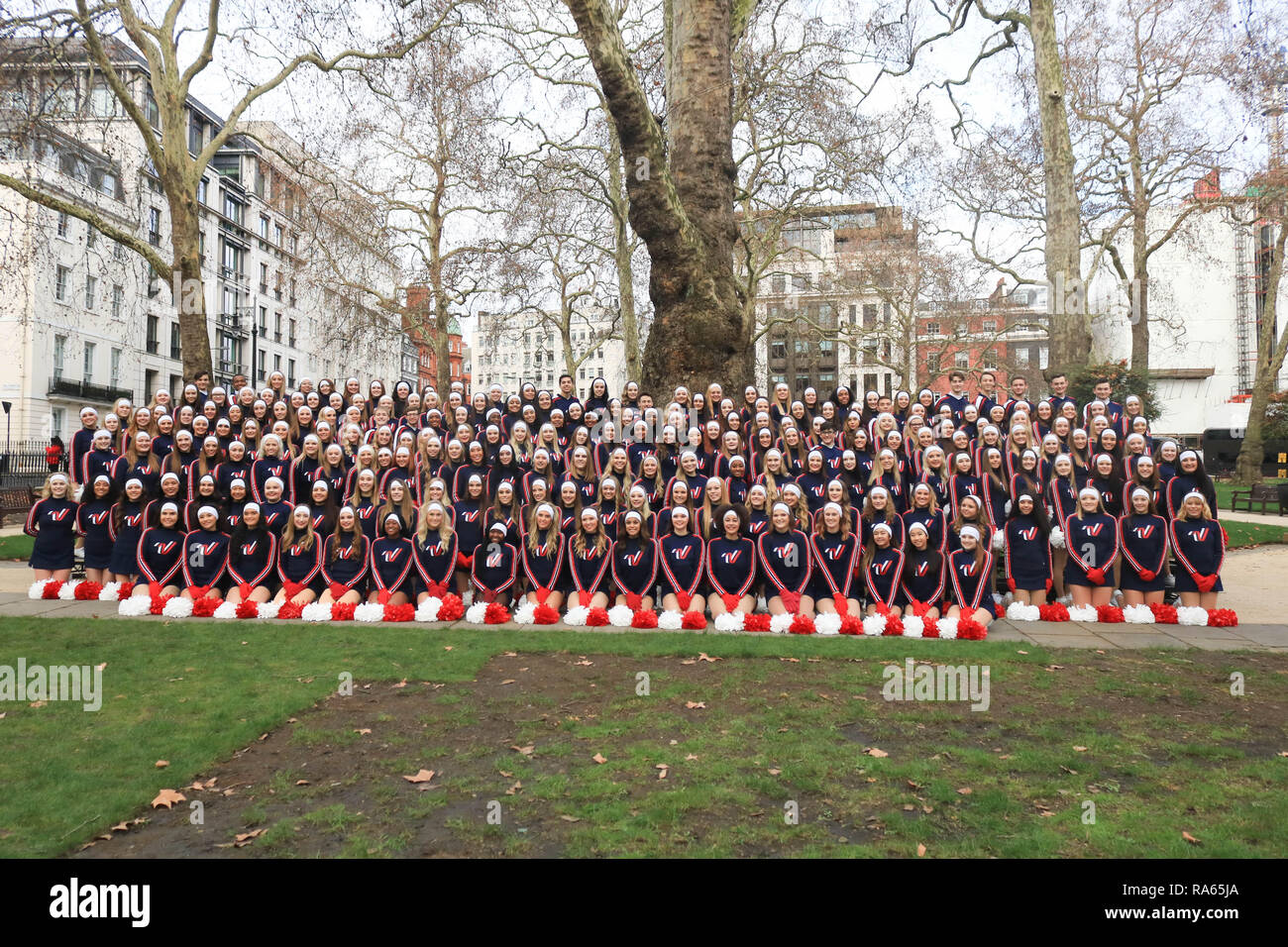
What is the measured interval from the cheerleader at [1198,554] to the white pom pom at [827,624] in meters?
3.91

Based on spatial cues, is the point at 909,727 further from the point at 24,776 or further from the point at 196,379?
the point at 196,379

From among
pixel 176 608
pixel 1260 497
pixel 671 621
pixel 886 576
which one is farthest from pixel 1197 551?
pixel 1260 497

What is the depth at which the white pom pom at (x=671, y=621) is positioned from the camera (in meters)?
8.27

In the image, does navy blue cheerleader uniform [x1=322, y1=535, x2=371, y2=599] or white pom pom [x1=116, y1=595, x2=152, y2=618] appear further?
navy blue cheerleader uniform [x1=322, y1=535, x2=371, y2=599]

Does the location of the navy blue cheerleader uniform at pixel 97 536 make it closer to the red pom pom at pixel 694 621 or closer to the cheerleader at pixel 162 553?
the cheerleader at pixel 162 553

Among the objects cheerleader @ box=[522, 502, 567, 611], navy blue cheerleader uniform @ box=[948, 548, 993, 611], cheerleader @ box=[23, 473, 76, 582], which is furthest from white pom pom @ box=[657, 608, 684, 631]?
cheerleader @ box=[23, 473, 76, 582]

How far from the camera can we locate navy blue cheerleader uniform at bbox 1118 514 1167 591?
8922mm

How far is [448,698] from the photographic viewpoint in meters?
5.67

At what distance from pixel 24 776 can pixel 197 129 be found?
51.7m

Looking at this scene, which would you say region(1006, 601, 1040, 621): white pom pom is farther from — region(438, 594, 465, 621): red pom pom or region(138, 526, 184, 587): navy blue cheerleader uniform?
region(138, 526, 184, 587): navy blue cheerleader uniform

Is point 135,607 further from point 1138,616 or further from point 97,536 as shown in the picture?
point 1138,616

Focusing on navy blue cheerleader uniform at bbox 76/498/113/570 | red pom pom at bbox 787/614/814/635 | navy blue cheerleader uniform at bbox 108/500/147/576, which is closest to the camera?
→ red pom pom at bbox 787/614/814/635

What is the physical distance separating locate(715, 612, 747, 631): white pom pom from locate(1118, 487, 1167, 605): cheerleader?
4331 millimetres
